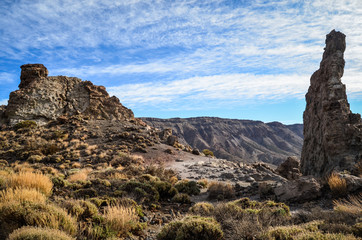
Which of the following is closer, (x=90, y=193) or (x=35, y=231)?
(x=35, y=231)

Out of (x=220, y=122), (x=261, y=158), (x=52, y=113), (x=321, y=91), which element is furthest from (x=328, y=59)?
(x=220, y=122)

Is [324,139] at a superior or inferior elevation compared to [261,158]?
superior


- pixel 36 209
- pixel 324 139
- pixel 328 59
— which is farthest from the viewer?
pixel 328 59

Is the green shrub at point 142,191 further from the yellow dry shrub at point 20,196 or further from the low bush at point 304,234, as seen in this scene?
the low bush at point 304,234

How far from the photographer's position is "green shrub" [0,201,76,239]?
450 cm

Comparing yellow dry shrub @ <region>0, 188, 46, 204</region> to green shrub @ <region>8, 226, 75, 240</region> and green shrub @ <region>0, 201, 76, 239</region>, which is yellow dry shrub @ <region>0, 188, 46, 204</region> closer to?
green shrub @ <region>0, 201, 76, 239</region>

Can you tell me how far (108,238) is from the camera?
451 cm

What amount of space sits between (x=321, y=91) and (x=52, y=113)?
3656 cm

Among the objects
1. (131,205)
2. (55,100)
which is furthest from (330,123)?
A: (55,100)

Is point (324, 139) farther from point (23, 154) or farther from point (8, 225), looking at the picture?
point (23, 154)

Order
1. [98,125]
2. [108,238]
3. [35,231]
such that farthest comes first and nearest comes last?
1. [98,125]
2. [108,238]
3. [35,231]

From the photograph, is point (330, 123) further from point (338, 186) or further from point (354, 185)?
point (338, 186)

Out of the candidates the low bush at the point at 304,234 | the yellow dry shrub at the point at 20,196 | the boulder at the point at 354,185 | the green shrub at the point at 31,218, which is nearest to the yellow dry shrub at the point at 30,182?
the yellow dry shrub at the point at 20,196

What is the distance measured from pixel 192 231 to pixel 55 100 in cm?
3791
